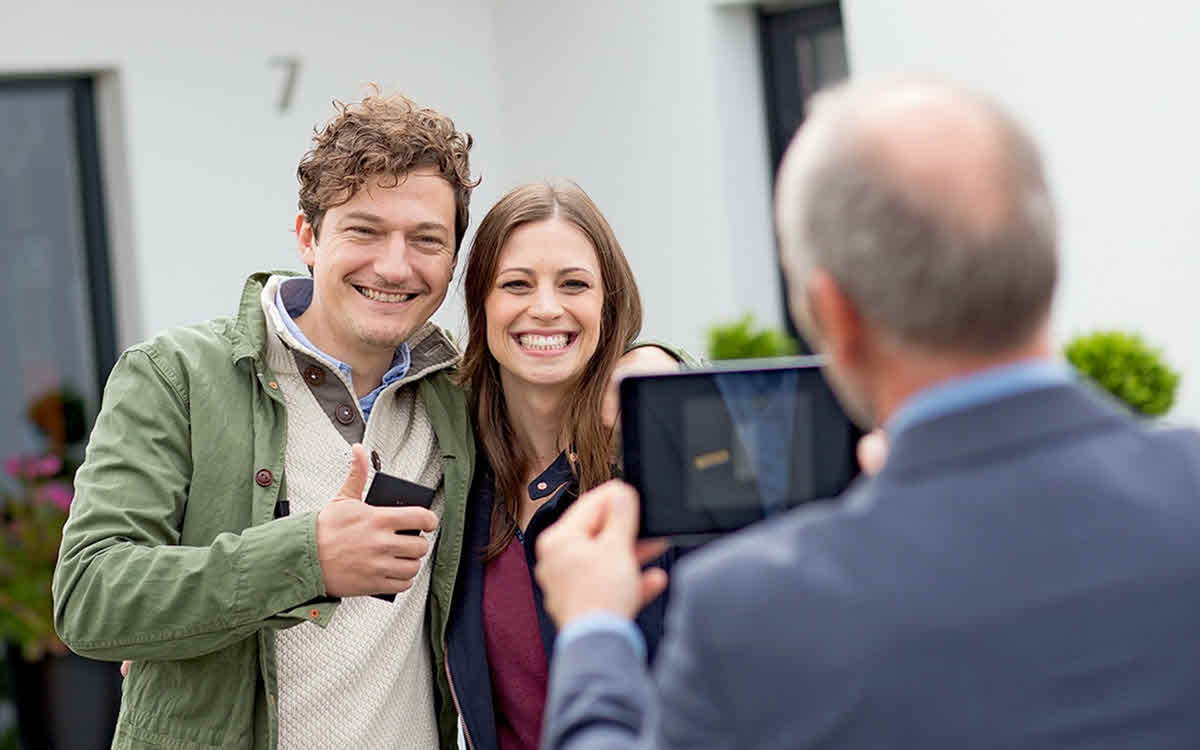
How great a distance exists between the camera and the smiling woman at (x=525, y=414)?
2.49m

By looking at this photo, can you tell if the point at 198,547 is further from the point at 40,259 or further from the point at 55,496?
the point at 40,259

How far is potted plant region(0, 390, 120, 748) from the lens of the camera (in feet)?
19.4

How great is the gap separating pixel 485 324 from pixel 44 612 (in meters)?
3.76

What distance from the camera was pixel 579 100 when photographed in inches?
284

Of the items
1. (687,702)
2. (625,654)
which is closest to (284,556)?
(625,654)

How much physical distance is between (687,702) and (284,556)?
1136mm

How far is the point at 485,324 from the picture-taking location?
273 centimetres

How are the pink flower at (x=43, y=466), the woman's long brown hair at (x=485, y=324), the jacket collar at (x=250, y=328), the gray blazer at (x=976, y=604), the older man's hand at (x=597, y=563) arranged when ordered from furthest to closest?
the pink flower at (x=43, y=466) < the woman's long brown hair at (x=485, y=324) < the jacket collar at (x=250, y=328) < the older man's hand at (x=597, y=563) < the gray blazer at (x=976, y=604)

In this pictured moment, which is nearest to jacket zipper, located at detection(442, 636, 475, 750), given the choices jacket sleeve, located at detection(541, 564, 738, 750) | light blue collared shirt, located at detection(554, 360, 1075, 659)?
jacket sleeve, located at detection(541, 564, 738, 750)

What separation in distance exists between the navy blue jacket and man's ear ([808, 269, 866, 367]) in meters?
1.27

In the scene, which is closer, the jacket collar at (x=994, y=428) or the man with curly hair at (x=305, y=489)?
the jacket collar at (x=994, y=428)

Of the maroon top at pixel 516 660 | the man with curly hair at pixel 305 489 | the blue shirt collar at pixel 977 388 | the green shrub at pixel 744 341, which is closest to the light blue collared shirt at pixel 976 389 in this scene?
the blue shirt collar at pixel 977 388

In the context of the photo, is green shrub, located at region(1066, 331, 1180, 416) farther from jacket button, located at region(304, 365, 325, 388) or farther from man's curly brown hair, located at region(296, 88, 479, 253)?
jacket button, located at region(304, 365, 325, 388)

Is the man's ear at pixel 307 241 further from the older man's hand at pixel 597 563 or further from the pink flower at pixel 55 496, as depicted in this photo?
the pink flower at pixel 55 496
